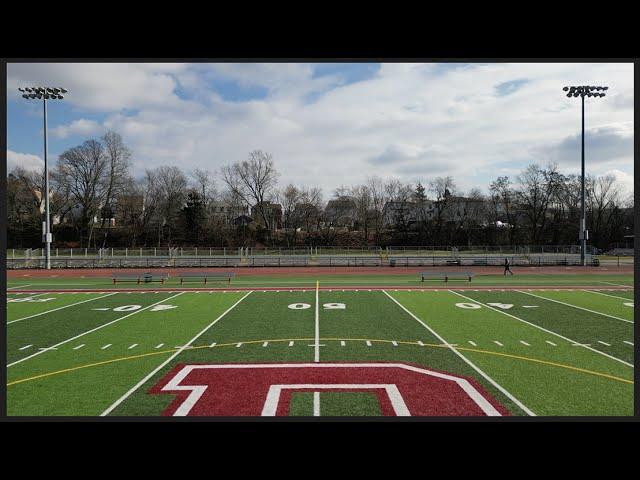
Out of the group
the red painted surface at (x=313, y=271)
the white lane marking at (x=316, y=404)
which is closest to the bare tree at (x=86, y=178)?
the red painted surface at (x=313, y=271)

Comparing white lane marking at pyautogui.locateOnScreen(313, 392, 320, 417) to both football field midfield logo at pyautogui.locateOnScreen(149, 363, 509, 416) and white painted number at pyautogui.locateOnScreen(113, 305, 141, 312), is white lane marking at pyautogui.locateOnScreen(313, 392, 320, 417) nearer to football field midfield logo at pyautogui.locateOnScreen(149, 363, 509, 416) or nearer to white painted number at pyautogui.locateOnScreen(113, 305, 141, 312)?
football field midfield logo at pyautogui.locateOnScreen(149, 363, 509, 416)

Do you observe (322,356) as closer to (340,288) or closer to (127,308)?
(127,308)

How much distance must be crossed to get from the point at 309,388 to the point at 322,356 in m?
2.23

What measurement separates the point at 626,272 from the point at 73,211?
64.9 meters

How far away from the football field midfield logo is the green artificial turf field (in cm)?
4

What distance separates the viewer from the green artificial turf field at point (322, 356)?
743 cm

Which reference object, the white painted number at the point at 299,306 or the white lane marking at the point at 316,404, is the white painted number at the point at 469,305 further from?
the white lane marking at the point at 316,404

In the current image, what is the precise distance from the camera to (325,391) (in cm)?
794

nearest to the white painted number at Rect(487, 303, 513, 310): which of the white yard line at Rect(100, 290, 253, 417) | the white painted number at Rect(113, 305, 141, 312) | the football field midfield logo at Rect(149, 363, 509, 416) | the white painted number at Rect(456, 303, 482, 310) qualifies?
the white painted number at Rect(456, 303, 482, 310)

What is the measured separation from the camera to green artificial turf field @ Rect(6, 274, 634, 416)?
24.4 feet

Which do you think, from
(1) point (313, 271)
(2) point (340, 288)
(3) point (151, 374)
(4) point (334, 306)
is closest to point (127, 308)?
(4) point (334, 306)
